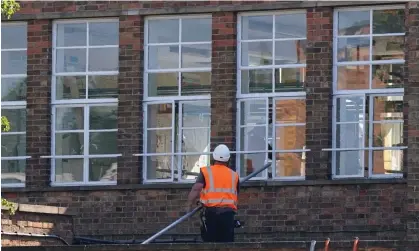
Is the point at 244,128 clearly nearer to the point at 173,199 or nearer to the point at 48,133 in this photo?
the point at 173,199

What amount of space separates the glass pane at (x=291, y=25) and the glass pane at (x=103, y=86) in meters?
2.76

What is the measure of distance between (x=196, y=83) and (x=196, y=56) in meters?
0.41

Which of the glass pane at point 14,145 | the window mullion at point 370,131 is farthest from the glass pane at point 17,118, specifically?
the window mullion at point 370,131

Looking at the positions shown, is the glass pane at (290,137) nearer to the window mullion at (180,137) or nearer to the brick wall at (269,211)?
the brick wall at (269,211)

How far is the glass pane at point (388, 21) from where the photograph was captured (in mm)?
23094

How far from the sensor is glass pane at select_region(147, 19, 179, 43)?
2458cm

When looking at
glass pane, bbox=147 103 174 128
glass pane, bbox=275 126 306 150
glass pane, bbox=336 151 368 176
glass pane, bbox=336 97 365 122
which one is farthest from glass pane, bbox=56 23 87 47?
glass pane, bbox=336 151 368 176

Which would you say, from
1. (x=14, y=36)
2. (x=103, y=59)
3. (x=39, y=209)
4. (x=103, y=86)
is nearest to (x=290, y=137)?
(x=103, y=86)

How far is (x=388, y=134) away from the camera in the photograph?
76.1 ft

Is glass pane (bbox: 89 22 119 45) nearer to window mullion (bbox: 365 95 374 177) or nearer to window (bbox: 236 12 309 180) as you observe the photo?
window (bbox: 236 12 309 180)

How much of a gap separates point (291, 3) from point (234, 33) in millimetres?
1027

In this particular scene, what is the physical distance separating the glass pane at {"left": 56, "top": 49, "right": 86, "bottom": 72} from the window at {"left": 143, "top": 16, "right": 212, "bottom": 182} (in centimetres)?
112

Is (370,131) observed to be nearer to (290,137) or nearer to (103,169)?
(290,137)

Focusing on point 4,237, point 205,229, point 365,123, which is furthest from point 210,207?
point 365,123
